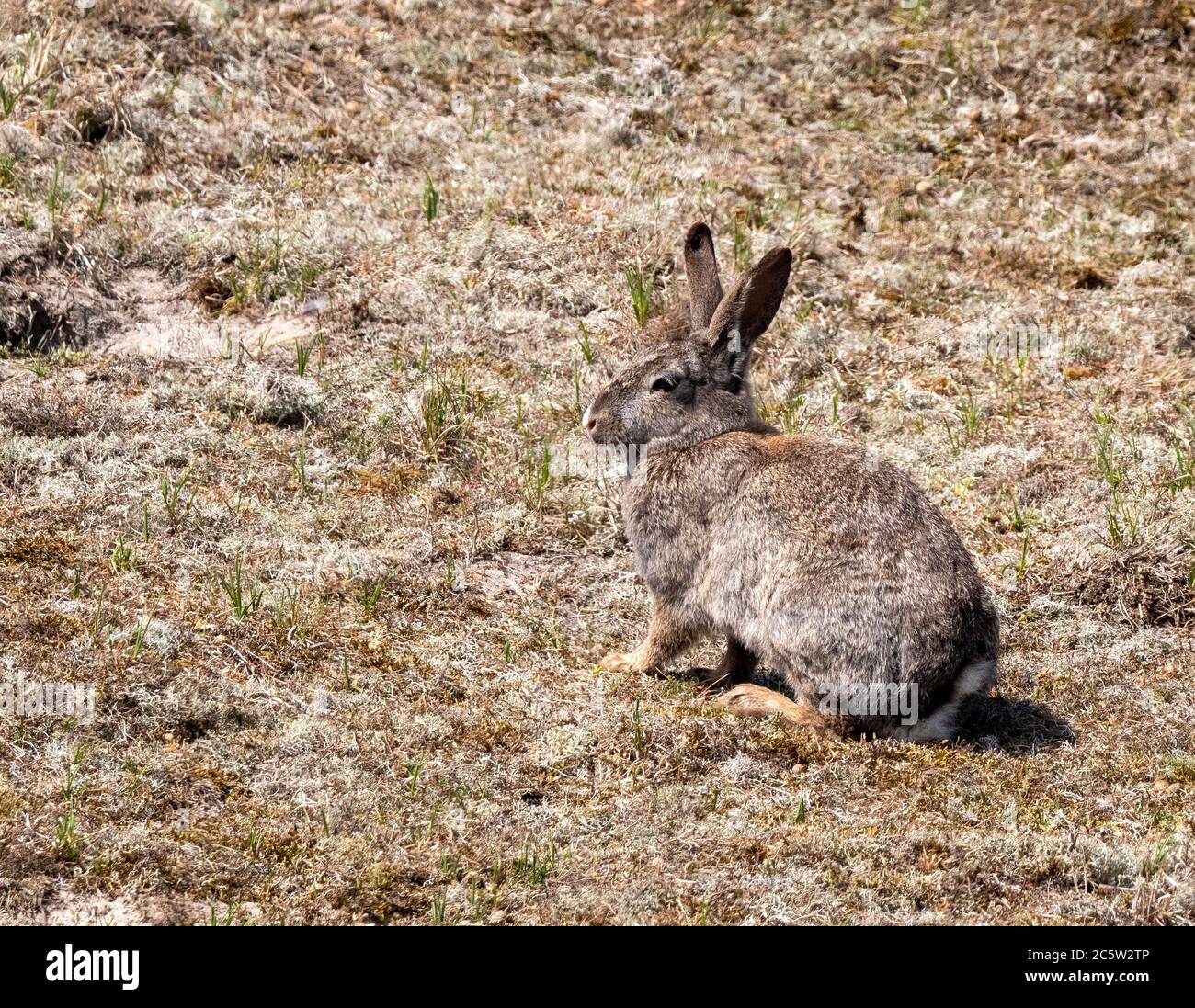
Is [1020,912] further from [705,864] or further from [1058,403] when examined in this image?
[1058,403]

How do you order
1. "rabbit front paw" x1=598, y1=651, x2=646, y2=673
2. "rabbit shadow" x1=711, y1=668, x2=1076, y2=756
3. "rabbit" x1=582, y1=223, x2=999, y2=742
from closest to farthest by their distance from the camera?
"rabbit" x1=582, y1=223, x2=999, y2=742 < "rabbit shadow" x1=711, y1=668, x2=1076, y2=756 < "rabbit front paw" x1=598, y1=651, x2=646, y2=673

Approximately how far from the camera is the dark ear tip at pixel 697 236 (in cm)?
767

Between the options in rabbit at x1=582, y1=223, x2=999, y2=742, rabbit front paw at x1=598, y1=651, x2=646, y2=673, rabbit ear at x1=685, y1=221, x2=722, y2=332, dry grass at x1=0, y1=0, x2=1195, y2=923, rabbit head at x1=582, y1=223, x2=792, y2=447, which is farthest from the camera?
rabbit ear at x1=685, y1=221, x2=722, y2=332

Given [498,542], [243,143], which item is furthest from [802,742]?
[243,143]

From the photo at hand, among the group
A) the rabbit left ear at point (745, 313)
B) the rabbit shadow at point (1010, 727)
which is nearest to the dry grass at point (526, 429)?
the rabbit shadow at point (1010, 727)

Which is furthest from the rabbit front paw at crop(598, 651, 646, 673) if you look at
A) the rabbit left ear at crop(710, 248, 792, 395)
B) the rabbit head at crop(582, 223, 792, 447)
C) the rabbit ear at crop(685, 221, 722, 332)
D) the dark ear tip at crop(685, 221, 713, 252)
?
the dark ear tip at crop(685, 221, 713, 252)

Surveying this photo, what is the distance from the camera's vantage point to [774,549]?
22.7ft

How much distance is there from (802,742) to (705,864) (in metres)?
1.12

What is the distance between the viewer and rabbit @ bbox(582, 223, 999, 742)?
6578 mm

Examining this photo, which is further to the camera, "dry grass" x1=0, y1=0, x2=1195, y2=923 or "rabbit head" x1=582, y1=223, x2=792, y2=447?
"rabbit head" x1=582, y1=223, x2=792, y2=447

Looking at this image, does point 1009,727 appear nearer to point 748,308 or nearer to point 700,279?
point 748,308

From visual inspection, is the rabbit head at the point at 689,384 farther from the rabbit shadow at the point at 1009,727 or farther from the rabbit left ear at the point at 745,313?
the rabbit shadow at the point at 1009,727

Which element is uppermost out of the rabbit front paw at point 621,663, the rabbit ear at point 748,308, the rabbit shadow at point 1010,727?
the rabbit ear at point 748,308

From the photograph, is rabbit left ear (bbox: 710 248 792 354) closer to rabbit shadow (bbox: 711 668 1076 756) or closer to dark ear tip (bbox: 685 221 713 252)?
dark ear tip (bbox: 685 221 713 252)
